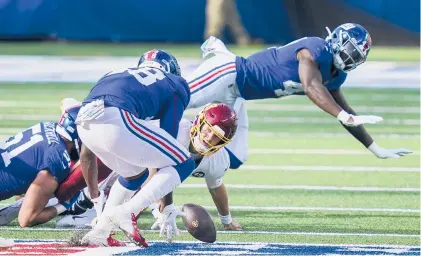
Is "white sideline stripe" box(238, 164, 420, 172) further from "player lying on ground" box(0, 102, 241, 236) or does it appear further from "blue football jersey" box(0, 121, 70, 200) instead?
"blue football jersey" box(0, 121, 70, 200)

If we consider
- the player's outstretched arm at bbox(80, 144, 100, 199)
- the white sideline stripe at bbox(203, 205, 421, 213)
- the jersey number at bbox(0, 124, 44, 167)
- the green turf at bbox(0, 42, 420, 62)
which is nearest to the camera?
the player's outstretched arm at bbox(80, 144, 100, 199)

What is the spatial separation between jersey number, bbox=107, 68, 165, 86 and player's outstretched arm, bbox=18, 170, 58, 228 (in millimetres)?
1122

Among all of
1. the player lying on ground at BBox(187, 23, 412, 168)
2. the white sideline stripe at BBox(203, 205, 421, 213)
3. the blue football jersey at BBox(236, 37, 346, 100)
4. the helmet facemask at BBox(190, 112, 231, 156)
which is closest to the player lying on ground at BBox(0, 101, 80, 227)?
the helmet facemask at BBox(190, 112, 231, 156)

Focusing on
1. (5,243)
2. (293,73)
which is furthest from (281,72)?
(5,243)

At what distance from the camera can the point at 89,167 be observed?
7.16m

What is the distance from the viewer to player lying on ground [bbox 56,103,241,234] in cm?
690

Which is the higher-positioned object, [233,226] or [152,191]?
[152,191]

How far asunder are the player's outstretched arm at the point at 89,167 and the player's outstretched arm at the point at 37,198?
0.54 meters

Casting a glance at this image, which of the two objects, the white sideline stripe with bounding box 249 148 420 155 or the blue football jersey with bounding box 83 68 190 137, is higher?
the blue football jersey with bounding box 83 68 190 137

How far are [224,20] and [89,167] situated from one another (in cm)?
2184

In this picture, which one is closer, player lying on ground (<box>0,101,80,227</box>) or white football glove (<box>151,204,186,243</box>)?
white football glove (<box>151,204,186,243</box>)

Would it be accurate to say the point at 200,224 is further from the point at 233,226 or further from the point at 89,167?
the point at 233,226

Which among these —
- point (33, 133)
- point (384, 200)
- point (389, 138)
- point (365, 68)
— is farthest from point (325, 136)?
point (365, 68)

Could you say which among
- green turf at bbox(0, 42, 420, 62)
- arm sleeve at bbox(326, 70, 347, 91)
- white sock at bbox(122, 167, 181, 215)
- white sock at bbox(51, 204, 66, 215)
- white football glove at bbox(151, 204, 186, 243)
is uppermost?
white sock at bbox(122, 167, 181, 215)
